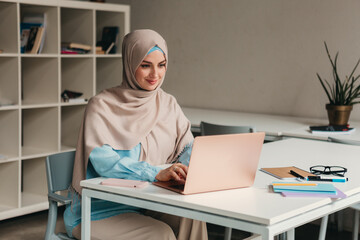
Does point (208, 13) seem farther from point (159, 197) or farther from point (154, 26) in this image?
point (159, 197)

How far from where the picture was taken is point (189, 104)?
16.6 feet

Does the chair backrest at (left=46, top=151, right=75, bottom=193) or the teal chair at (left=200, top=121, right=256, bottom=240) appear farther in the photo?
the teal chair at (left=200, top=121, right=256, bottom=240)

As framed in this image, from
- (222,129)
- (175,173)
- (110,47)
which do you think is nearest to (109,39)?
(110,47)

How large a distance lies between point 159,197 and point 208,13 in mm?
3267

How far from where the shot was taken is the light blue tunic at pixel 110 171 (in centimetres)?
213

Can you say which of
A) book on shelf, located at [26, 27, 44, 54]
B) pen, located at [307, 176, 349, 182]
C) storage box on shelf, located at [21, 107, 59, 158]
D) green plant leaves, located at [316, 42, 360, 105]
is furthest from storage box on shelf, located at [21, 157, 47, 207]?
pen, located at [307, 176, 349, 182]

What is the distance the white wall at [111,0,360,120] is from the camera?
13.6 feet

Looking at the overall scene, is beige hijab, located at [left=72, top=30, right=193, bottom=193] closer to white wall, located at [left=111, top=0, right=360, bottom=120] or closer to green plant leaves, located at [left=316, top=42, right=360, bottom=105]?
green plant leaves, located at [left=316, top=42, right=360, bottom=105]

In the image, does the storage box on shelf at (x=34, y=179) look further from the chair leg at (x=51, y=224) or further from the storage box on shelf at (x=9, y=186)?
the chair leg at (x=51, y=224)

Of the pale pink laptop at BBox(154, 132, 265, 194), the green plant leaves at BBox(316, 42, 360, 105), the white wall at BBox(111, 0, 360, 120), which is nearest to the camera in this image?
the pale pink laptop at BBox(154, 132, 265, 194)

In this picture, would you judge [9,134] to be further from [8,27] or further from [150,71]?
[150,71]

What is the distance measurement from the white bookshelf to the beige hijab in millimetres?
1477

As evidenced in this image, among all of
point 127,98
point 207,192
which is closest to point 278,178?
point 207,192

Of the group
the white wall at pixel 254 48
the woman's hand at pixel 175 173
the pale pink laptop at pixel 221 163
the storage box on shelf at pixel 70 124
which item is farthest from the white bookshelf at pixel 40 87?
the pale pink laptop at pixel 221 163
